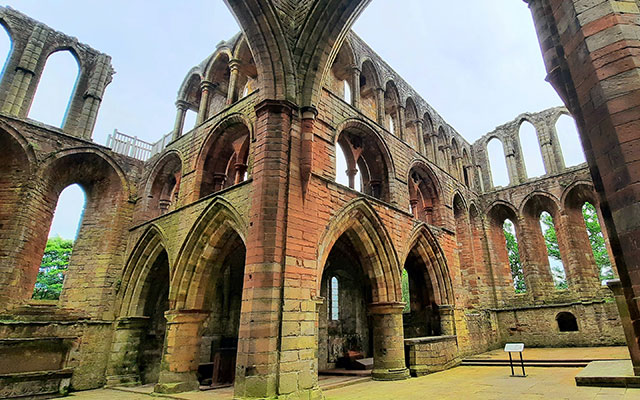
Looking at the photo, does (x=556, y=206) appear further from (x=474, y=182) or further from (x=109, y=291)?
(x=109, y=291)

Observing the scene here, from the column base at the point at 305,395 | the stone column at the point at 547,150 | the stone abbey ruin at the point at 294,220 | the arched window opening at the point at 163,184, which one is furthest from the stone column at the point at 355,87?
the stone column at the point at 547,150

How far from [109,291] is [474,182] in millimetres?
16088

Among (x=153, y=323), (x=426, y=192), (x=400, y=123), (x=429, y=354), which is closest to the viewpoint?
(x=429, y=354)

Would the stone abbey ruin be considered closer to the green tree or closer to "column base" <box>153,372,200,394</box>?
"column base" <box>153,372,200,394</box>

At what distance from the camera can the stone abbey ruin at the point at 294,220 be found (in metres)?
5.53

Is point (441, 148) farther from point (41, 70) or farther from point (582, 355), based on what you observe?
point (41, 70)

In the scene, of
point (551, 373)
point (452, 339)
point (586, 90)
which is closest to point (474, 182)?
point (452, 339)

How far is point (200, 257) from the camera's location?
28.4 ft

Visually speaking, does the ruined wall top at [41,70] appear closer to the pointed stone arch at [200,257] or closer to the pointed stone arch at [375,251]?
the pointed stone arch at [200,257]

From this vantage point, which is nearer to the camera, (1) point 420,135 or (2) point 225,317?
(2) point 225,317

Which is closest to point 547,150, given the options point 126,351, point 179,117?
point 179,117

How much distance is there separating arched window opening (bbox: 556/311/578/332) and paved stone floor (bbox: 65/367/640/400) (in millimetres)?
6558

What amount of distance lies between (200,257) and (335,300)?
22.0ft

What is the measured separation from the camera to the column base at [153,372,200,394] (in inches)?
291
